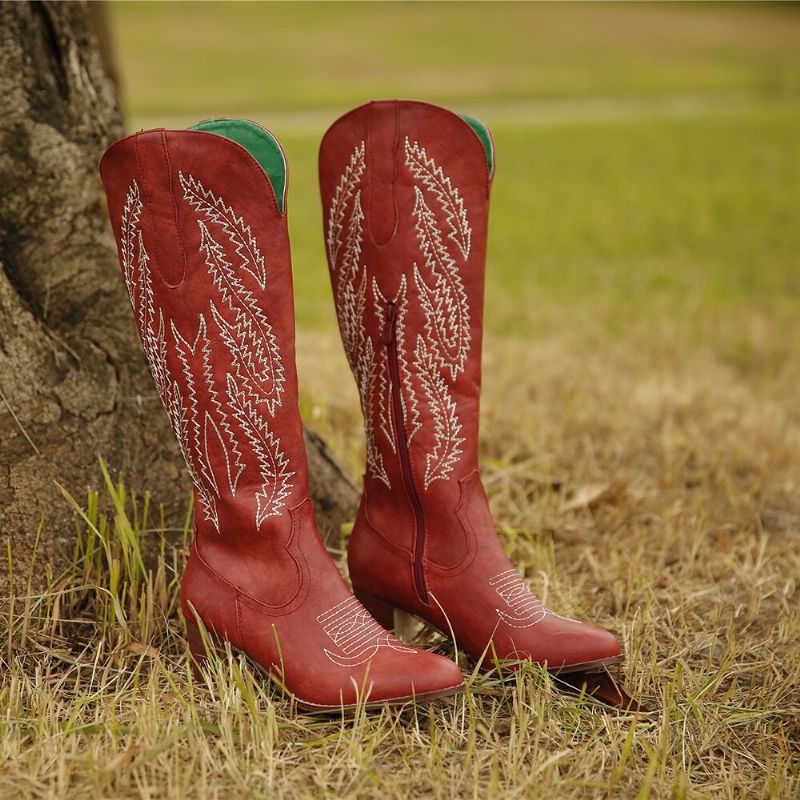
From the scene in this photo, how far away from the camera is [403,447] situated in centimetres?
168

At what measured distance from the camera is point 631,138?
13.3 m

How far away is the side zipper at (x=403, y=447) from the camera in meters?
1.64

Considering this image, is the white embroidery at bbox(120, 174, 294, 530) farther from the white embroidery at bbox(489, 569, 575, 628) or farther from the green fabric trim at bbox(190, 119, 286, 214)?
the white embroidery at bbox(489, 569, 575, 628)

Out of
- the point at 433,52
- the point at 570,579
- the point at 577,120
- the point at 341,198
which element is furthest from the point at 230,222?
the point at 433,52

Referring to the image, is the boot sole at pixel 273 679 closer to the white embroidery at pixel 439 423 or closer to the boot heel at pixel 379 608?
the boot heel at pixel 379 608

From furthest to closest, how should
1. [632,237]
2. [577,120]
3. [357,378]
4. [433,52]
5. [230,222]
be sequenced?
[433,52] → [577,120] → [632,237] → [357,378] → [230,222]

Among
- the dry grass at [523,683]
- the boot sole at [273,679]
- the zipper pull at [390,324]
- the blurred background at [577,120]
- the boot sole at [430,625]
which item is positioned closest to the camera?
the dry grass at [523,683]

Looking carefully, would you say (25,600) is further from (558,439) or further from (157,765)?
(558,439)

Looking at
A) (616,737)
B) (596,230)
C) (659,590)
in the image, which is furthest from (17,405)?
(596,230)

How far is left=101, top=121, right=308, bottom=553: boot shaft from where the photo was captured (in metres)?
1.44

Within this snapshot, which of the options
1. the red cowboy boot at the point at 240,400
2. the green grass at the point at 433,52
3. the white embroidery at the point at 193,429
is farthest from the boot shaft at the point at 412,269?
the green grass at the point at 433,52

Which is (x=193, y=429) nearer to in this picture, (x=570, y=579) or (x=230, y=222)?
(x=230, y=222)

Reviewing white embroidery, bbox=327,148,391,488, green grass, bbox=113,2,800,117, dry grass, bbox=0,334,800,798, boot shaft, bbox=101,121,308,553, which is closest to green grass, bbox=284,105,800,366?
dry grass, bbox=0,334,800,798

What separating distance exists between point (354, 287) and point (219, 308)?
0.94 feet
